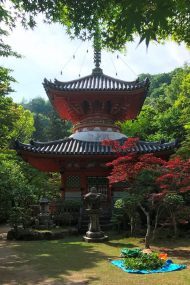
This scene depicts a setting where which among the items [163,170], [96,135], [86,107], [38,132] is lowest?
[163,170]

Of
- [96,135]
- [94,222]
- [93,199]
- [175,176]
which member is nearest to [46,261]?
[94,222]

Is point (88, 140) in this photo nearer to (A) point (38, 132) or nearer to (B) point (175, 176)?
(B) point (175, 176)

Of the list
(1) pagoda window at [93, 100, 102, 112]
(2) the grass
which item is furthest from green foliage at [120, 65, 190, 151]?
(2) the grass

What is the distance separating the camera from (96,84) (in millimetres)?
22250

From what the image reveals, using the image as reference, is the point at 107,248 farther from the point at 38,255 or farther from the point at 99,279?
the point at 99,279

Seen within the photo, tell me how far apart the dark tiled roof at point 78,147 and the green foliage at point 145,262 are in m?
9.34

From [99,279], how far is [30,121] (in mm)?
43019

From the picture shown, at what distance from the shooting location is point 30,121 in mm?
49500

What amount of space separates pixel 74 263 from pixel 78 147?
10.8 m

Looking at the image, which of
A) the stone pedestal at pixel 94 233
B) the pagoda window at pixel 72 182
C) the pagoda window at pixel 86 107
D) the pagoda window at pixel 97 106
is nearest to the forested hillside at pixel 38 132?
the pagoda window at pixel 72 182

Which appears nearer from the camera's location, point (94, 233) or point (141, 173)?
point (141, 173)

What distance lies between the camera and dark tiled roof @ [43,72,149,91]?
20.7 m

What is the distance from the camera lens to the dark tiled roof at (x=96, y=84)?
20.7 metres

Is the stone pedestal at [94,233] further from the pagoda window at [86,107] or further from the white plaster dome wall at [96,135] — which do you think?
the pagoda window at [86,107]
